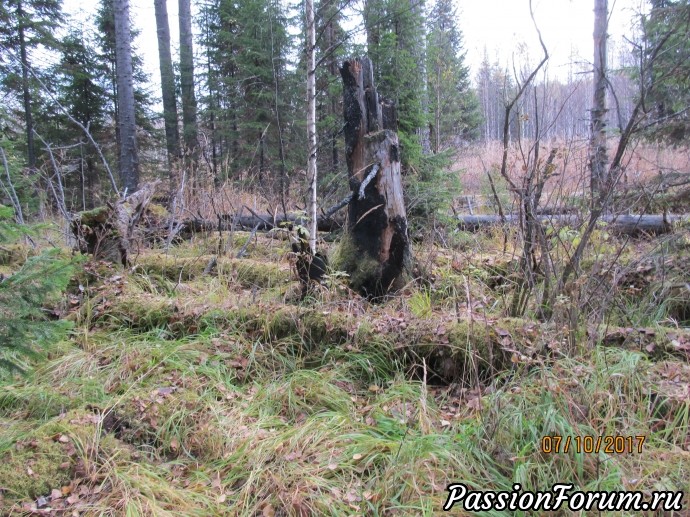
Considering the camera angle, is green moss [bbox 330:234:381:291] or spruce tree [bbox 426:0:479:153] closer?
Result: green moss [bbox 330:234:381:291]

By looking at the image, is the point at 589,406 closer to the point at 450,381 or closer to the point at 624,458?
the point at 624,458

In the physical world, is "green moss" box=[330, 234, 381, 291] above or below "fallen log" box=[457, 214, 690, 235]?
below

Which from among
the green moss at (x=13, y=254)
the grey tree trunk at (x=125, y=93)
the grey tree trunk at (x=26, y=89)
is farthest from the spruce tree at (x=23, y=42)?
the green moss at (x=13, y=254)

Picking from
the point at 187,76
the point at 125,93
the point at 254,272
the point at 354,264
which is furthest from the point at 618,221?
the point at 187,76

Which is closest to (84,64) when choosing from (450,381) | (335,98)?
(335,98)

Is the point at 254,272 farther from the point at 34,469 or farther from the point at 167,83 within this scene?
the point at 167,83

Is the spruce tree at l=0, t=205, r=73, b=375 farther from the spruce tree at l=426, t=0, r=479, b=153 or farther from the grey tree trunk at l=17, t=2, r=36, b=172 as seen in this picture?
the grey tree trunk at l=17, t=2, r=36, b=172

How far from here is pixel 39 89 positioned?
12977 millimetres

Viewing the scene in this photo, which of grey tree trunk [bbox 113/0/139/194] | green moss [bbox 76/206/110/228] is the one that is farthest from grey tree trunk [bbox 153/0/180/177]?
green moss [bbox 76/206/110/228]

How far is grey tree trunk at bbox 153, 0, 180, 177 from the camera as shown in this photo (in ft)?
50.8

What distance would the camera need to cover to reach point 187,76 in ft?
54.7

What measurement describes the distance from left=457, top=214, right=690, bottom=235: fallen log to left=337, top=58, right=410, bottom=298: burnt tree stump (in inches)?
41.2

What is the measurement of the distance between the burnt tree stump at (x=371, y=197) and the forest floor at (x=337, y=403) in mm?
272

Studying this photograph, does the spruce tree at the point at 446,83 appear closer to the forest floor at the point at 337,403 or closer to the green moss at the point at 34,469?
the forest floor at the point at 337,403
